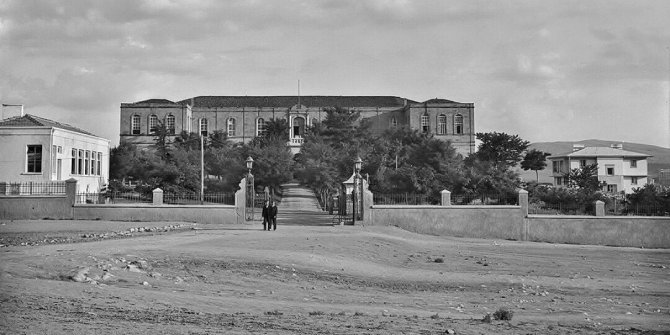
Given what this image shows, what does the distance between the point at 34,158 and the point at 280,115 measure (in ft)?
222

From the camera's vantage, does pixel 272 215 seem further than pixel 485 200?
No

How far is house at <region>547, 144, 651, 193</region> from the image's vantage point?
78.7 m

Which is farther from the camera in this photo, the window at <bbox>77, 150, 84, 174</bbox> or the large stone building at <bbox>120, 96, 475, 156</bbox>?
the large stone building at <bbox>120, 96, 475, 156</bbox>

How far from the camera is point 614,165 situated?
79.2 m

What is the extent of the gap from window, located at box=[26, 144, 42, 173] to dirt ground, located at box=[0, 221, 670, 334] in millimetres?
13357

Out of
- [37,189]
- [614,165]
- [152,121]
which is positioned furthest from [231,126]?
[37,189]

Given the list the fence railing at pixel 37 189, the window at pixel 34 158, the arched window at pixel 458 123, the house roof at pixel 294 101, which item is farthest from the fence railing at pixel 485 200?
the house roof at pixel 294 101

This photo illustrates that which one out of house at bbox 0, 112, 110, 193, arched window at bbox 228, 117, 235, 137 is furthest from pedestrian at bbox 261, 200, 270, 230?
arched window at bbox 228, 117, 235, 137

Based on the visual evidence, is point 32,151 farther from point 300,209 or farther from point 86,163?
point 300,209

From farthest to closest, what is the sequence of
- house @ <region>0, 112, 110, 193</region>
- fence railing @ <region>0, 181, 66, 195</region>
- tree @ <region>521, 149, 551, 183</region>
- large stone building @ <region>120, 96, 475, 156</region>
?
large stone building @ <region>120, 96, 475, 156</region>, tree @ <region>521, 149, 551, 183</region>, house @ <region>0, 112, 110, 193</region>, fence railing @ <region>0, 181, 66, 195</region>

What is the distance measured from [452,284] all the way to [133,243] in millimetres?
9577

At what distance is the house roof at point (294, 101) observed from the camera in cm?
11156

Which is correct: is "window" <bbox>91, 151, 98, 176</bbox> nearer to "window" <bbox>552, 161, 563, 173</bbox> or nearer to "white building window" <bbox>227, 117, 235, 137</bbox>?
"window" <bbox>552, 161, 563, 173</bbox>

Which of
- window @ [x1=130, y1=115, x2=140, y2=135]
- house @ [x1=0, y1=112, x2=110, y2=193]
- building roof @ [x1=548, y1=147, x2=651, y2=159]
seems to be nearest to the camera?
house @ [x1=0, y1=112, x2=110, y2=193]
